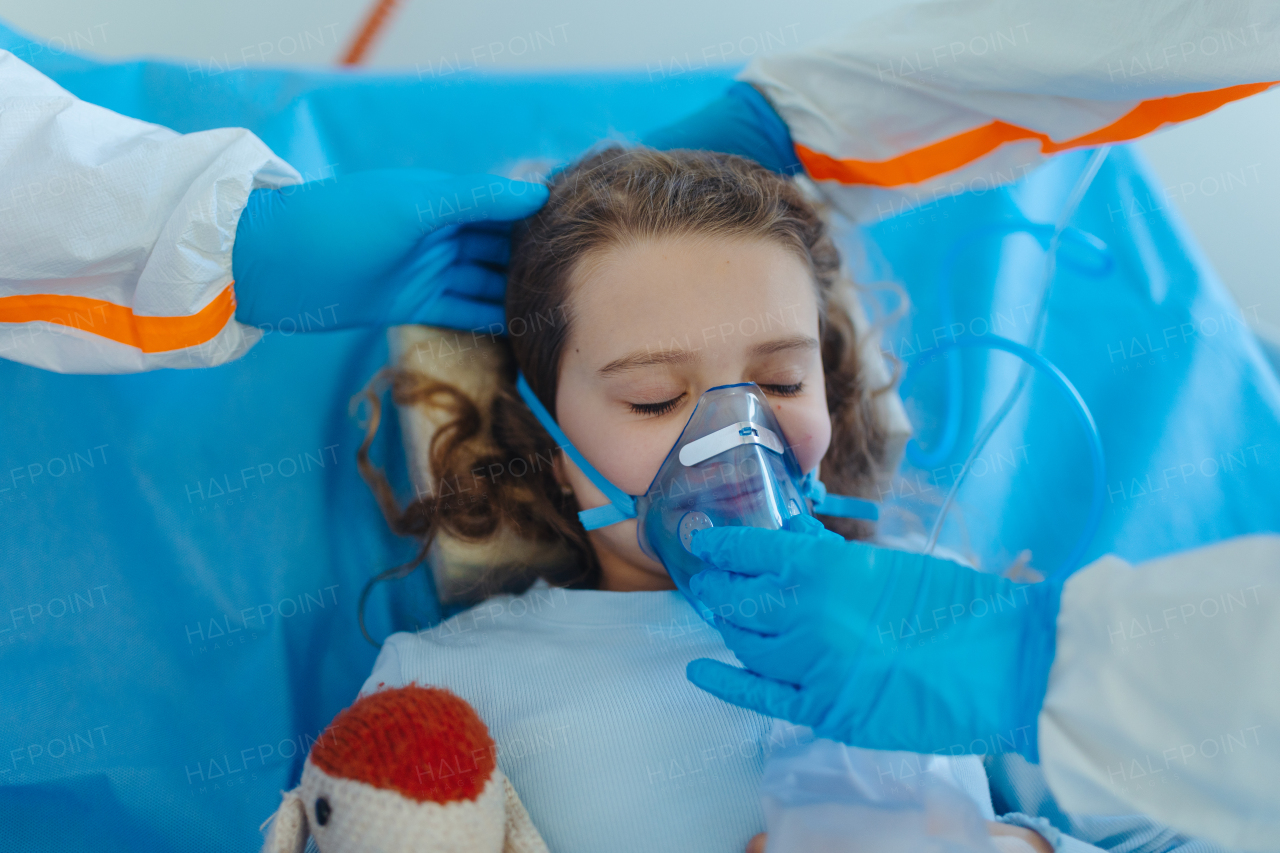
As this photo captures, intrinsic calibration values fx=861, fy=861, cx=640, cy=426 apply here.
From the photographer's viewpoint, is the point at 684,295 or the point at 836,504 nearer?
the point at 684,295

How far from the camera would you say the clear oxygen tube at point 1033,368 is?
1.53 m

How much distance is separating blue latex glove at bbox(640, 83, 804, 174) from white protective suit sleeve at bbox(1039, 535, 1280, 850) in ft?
3.13

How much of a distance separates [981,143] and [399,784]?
4.08 ft

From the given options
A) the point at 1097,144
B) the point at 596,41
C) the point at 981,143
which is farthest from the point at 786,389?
the point at 596,41

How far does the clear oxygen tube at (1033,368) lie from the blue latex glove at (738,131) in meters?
0.48

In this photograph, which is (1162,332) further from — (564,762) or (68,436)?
(68,436)

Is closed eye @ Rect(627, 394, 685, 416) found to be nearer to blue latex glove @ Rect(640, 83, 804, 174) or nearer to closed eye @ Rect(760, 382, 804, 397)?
closed eye @ Rect(760, 382, 804, 397)

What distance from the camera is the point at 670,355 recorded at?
113cm

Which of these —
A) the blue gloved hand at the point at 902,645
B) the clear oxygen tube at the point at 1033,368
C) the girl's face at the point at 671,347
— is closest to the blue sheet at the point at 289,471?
the clear oxygen tube at the point at 1033,368

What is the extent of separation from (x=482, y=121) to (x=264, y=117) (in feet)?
1.33

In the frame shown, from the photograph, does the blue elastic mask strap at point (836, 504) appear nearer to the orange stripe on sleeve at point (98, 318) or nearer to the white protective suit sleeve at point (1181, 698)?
the white protective suit sleeve at point (1181, 698)

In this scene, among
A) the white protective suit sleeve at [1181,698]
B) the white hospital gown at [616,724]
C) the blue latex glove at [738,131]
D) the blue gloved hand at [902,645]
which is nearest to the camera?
the white protective suit sleeve at [1181,698]

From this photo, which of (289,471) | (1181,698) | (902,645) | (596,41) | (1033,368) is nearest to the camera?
(1181,698)

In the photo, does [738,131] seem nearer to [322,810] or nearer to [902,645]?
[902,645]
